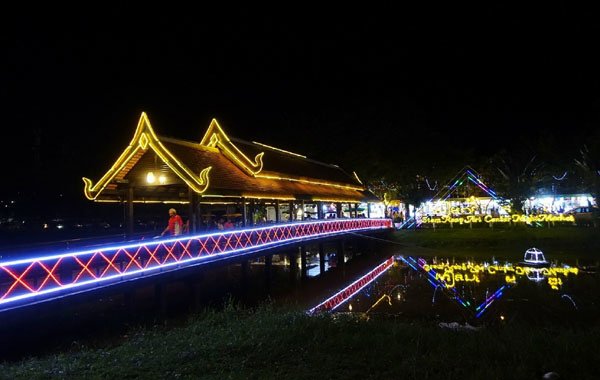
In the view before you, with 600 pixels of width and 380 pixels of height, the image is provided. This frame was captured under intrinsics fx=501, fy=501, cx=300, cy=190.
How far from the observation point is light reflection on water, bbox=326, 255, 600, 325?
15.9 metres

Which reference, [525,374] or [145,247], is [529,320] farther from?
[145,247]

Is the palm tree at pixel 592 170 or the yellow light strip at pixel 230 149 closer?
the yellow light strip at pixel 230 149

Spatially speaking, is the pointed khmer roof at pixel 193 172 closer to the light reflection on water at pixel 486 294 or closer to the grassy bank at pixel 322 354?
the light reflection on water at pixel 486 294

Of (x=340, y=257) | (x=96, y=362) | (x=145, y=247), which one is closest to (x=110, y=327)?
(x=145, y=247)

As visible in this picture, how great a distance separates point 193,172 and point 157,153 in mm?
1437

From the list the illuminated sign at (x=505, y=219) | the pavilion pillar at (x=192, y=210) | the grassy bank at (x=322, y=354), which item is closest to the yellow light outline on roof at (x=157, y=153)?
the pavilion pillar at (x=192, y=210)

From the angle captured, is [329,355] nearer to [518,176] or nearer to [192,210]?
[192,210]

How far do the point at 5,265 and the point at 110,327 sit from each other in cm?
535

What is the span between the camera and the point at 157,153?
17.1 m

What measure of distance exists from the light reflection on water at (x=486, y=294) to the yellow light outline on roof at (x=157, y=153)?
6805mm

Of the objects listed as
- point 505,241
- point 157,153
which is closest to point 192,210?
point 157,153

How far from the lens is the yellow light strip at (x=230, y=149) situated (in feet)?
72.4

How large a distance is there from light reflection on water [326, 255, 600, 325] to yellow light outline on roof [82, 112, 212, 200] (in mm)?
6805

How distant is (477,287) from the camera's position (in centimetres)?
2094
